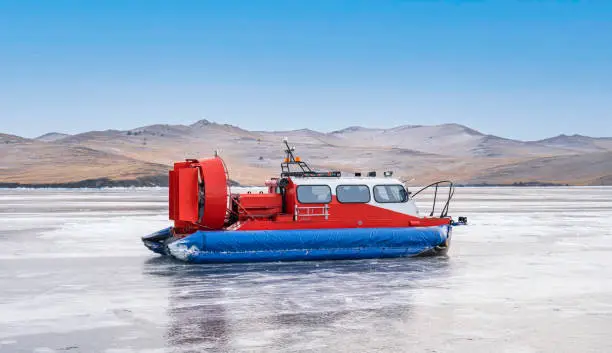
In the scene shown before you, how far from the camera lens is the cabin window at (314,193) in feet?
46.9

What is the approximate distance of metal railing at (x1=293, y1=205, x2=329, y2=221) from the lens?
46.2 feet

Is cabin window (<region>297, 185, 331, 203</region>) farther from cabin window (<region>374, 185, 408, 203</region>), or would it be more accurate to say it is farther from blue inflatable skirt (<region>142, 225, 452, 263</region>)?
cabin window (<region>374, 185, 408, 203</region>)

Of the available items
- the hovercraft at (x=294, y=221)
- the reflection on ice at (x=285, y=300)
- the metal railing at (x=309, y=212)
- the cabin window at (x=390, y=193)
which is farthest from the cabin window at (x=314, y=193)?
the reflection on ice at (x=285, y=300)

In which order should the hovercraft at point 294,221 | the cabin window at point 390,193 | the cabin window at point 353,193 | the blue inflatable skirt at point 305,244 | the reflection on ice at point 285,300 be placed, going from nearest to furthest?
the reflection on ice at point 285,300
the blue inflatable skirt at point 305,244
the hovercraft at point 294,221
the cabin window at point 353,193
the cabin window at point 390,193

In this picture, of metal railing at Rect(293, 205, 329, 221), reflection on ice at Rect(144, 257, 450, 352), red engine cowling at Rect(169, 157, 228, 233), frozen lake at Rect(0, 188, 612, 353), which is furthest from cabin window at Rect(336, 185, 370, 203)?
red engine cowling at Rect(169, 157, 228, 233)

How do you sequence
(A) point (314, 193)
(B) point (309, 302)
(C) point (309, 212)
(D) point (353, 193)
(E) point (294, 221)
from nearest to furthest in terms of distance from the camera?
(B) point (309, 302) < (E) point (294, 221) < (C) point (309, 212) < (A) point (314, 193) < (D) point (353, 193)

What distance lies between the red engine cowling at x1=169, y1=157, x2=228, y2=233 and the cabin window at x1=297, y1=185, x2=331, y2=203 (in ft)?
5.22

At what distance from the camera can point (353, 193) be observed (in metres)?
14.6

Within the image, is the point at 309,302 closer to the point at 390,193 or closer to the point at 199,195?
the point at 199,195

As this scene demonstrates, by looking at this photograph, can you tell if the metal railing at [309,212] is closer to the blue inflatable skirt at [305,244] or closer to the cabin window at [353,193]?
the cabin window at [353,193]

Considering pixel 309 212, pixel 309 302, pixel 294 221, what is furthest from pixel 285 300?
pixel 309 212

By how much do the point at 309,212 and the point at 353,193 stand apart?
107 cm

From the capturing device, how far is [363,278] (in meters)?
11.6

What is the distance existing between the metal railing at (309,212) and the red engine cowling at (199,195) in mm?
1421
